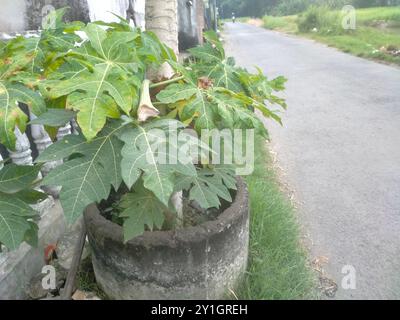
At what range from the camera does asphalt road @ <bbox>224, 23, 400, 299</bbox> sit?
2.30 meters

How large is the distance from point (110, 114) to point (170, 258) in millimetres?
694

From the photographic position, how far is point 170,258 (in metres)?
1.57

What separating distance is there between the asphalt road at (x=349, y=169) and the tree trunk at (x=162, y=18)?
1.58 meters

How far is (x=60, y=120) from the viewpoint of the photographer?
48.5 inches

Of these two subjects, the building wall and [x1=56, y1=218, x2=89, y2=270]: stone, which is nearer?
[x1=56, y1=218, x2=89, y2=270]: stone

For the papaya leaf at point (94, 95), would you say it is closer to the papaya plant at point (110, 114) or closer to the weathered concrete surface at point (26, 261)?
the papaya plant at point (110, 114)

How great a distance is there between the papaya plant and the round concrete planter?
6.0 inches

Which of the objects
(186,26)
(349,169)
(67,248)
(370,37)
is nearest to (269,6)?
(370,37)

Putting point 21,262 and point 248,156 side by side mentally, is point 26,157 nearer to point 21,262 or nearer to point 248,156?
point 21,262

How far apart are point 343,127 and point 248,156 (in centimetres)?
341

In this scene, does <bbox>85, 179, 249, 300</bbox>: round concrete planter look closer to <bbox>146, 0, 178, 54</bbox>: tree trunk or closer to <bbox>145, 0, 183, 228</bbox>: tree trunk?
<bbox>145, 0, 183, 228</bbox>: tree trunk

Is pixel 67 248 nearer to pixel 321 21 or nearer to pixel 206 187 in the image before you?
pixel 206 187

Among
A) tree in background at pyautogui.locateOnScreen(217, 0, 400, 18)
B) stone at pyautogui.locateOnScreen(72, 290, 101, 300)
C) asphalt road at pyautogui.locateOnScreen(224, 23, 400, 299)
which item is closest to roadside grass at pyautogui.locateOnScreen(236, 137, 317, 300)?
asphalt road at pyautogui.locateOnScreen(224, 23, 400, 299)
